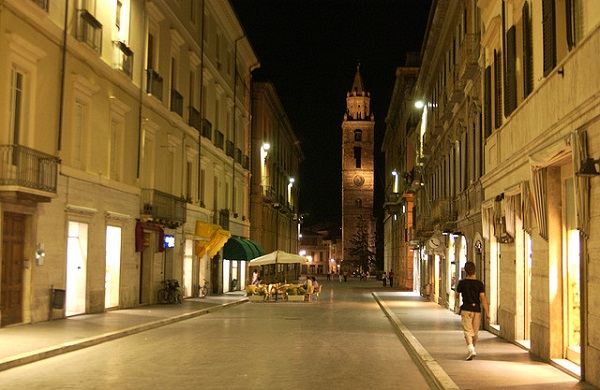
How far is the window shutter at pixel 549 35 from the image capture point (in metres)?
12.8

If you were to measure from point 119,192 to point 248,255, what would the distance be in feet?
63.5

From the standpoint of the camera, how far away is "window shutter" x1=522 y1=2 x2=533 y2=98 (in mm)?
14977

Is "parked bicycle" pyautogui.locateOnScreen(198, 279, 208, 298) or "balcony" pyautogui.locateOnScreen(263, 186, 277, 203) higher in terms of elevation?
"balcony" pyautogui.locateOnScreen(263, 186, 277, 203)

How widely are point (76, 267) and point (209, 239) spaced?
50.0ft

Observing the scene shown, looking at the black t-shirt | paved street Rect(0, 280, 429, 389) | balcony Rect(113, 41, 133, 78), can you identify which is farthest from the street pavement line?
balcony Rect(113, 41, 133, 78)

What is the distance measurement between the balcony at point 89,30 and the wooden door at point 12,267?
629 cm

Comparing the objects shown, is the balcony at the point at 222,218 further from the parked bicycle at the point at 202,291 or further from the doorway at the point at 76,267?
the doorway at the point at 76,267

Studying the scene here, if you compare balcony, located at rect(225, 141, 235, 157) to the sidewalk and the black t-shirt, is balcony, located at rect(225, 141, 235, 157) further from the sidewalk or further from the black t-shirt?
the black t-shirt

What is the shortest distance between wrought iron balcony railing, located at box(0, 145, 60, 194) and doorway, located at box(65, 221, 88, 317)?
117 inches

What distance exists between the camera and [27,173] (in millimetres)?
18734

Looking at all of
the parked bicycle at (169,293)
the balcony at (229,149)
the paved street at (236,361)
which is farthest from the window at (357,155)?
the paved street at (236,361)

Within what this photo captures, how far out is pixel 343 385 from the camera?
11.1 m

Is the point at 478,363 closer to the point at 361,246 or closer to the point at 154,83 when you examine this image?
the point at 154,83

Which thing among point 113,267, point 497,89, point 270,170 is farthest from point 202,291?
point 270,170
